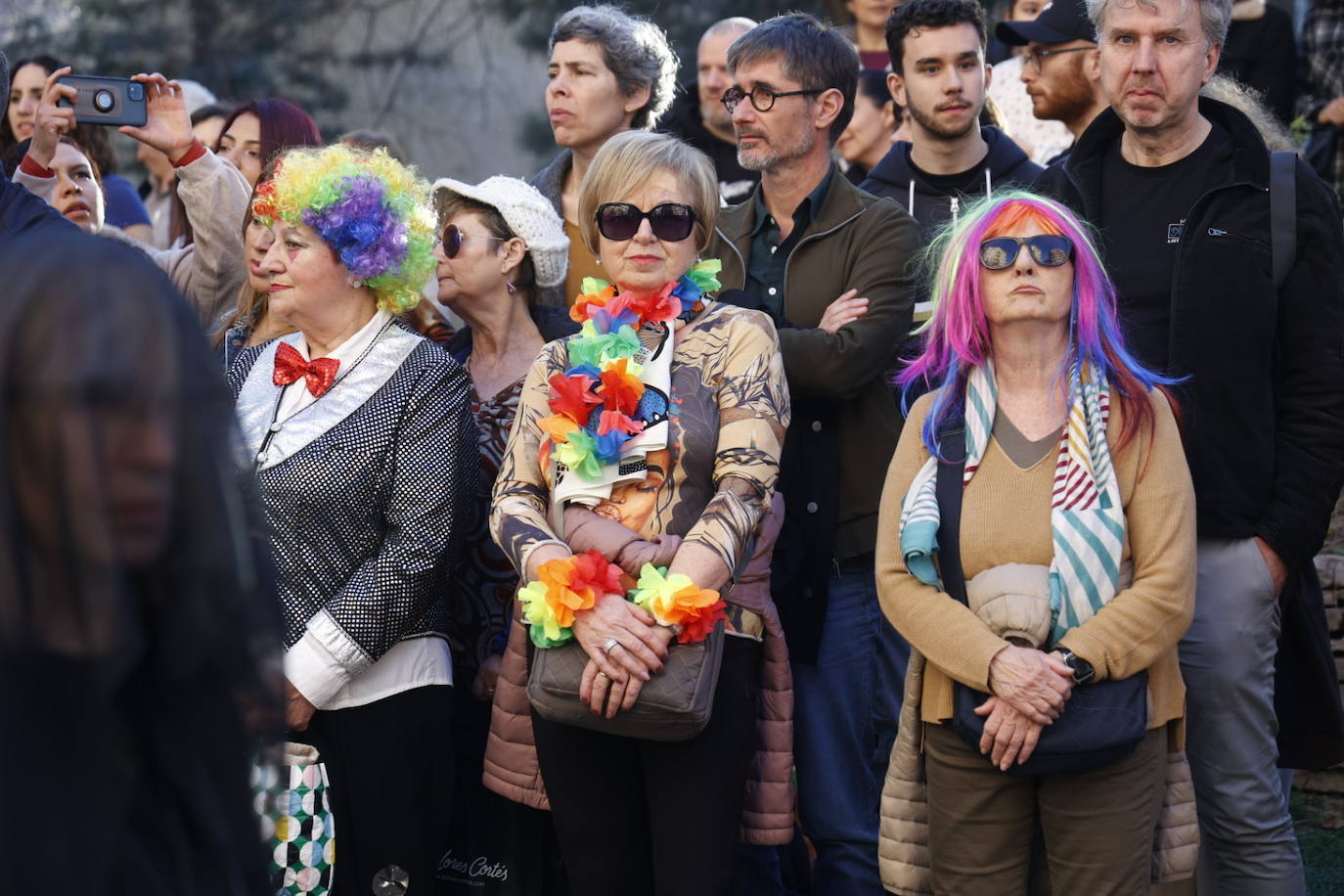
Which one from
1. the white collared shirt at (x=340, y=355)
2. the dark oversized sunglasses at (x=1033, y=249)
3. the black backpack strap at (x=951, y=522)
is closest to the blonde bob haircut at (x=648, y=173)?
the white collared shirt at (x=340, y=355)

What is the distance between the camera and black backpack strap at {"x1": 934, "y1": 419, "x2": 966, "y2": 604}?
3512 millimetres

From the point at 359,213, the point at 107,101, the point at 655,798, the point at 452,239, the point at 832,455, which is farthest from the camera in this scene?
the point at 107,101

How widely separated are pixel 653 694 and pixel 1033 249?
140cm

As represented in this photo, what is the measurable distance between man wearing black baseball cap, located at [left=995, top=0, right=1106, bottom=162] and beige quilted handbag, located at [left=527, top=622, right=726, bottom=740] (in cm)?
259

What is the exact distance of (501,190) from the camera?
4707 mm

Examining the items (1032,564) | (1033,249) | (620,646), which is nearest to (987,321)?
(1033,249)

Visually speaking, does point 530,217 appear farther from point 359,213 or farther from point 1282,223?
point 1282,223

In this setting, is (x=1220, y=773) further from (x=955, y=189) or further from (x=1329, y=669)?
(x=955, y=189)

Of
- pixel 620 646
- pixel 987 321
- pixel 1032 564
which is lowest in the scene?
pixel 620 646

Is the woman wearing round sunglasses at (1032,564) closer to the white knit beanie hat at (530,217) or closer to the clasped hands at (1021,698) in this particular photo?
the clasped hands at (1021,698)

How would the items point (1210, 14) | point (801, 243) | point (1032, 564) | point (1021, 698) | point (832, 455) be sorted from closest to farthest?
point (1021, 698) < point (1032, 564) < point (1210, 14) < point (832, 455) < point (801, 243)

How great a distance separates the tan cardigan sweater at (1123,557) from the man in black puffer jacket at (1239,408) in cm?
29

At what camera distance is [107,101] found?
4.90m

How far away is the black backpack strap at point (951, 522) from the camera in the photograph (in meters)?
3.51
